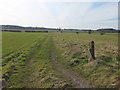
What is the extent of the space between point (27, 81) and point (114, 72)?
757 cm

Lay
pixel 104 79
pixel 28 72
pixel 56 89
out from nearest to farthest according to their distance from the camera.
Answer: pixel 56 89 < pixel 104 79 < pixel 28 72

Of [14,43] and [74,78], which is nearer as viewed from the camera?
[74,78]

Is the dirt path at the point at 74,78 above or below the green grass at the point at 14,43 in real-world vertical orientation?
below

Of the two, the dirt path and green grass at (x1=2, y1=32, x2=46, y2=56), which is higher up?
green grass at (x1=2, y1=32, x2=46, y2=56)

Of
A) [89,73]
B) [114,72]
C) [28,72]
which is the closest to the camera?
[114,72]

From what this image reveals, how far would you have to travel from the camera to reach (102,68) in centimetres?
1045

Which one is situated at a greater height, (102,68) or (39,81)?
(102,68)

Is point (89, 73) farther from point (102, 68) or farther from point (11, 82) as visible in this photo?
point (11, 82)

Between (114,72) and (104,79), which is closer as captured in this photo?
(104,79)

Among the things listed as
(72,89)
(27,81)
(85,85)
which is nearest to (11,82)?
(27,81)

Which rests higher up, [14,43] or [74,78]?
[14,43]

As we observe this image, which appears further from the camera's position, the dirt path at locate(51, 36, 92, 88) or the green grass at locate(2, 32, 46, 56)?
the green grass at locate(2, 32, 46, 56)

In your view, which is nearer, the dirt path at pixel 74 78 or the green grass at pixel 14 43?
the dirt path at pixel 74 78

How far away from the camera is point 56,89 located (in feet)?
25.8
